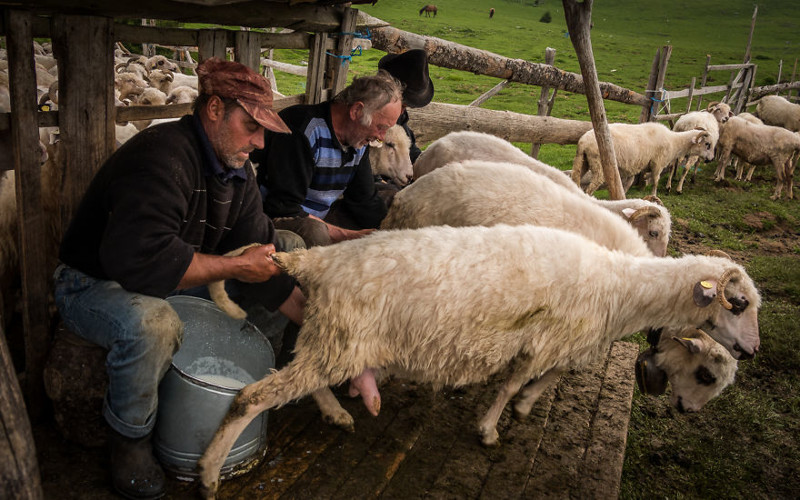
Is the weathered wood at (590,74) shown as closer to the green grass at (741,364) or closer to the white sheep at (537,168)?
the white sheep at (537,168)

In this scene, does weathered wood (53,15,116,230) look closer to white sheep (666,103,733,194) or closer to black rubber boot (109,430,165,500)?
black rubber boot (109,430,165,500)

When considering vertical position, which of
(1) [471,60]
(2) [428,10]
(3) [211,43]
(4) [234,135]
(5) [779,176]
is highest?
(2) [428,10]

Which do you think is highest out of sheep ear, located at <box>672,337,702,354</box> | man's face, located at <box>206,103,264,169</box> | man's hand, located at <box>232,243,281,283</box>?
man's face, located at <box>206,103,264,169</box>

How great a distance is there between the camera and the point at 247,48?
13.3 feet

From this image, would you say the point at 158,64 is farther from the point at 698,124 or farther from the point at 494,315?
the point at 494,315

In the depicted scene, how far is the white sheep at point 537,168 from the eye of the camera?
16.4 feet

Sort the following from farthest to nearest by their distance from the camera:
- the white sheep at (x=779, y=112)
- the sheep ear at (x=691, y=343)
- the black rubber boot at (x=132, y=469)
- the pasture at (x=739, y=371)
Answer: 1. the white sheep at (x=779, y=112)
2. the pasture at (x=739, y=371)
3. the sheep ear at (x=691, y=343)
4. the black rubber boot at (x=132, y=469)

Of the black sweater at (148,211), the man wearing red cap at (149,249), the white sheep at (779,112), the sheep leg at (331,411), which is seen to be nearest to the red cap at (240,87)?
the man wearing red cap at (149,249)

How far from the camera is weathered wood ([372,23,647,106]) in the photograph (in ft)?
20.9

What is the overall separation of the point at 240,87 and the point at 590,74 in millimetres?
3865

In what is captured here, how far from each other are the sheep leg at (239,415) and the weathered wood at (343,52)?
3.08 m

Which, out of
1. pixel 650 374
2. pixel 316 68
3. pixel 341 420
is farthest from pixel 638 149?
pixel 341 420

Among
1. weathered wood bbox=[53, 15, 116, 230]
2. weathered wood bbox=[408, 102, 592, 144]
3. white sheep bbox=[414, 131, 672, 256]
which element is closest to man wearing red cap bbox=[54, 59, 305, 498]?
weathered wood bbox=[53, 15, 116, 230]

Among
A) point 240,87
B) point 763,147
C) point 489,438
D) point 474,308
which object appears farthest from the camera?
point 763,147
